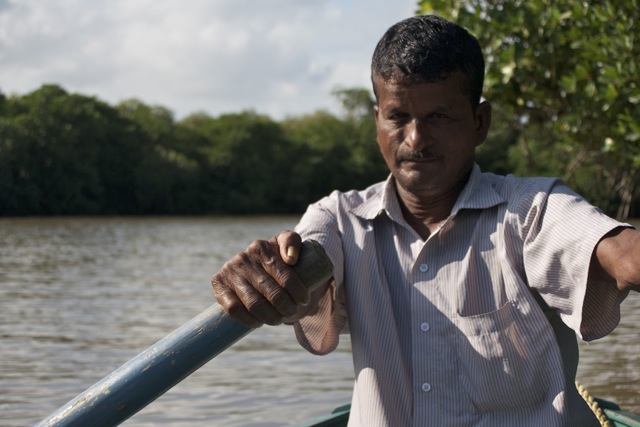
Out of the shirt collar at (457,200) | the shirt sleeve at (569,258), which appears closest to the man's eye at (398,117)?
the shirt collar at (457,200)

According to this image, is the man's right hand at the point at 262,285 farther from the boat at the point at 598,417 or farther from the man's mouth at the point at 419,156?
the boat at the point at 598,417

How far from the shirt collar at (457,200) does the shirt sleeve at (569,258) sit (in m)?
0.14

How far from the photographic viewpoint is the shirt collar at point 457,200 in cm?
223

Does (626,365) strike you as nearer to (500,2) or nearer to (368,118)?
(500,2)

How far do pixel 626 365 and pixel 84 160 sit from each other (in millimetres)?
43447

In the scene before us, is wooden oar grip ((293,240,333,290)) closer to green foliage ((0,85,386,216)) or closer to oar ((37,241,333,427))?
oar ((37,241,333,427))

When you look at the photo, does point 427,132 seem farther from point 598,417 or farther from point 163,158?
point 163,158

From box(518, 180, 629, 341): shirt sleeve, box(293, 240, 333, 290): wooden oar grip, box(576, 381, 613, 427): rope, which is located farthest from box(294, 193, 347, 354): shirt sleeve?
box(576, 381, 613, 427): rope

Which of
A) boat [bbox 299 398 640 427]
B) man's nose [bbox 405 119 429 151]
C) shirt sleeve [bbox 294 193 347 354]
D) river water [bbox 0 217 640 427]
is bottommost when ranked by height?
river water [bbox 0 217 640 427]

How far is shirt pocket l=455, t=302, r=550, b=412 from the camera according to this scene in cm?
212

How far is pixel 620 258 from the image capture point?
6.11ft

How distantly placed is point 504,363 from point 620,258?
41cm

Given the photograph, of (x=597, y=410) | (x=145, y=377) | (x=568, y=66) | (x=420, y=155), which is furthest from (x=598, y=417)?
(x=568, y=66)

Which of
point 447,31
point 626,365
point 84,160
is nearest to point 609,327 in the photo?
point 447,31
